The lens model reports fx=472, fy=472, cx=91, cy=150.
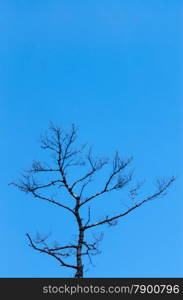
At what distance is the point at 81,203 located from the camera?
12.7 meters

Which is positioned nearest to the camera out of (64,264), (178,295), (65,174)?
(178,295)

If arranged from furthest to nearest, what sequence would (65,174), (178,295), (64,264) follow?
(65,174) → (64,264) → (178,295)

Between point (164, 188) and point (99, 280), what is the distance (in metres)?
4.04

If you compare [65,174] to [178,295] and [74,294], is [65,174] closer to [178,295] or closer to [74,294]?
[74,294]

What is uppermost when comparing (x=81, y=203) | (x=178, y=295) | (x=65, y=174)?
(x=65, y=174)

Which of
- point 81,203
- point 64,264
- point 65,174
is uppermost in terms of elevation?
point 65,174

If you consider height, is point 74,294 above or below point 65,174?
below

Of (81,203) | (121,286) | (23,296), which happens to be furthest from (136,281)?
(81,203)

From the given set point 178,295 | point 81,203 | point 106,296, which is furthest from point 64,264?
point 178,295

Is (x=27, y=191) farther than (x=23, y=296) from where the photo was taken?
Yes

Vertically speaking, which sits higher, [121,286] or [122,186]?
[122,186]

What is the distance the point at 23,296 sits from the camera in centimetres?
1006

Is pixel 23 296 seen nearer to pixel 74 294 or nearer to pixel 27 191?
pixel 74 294

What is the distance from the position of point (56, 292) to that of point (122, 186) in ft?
13.2
